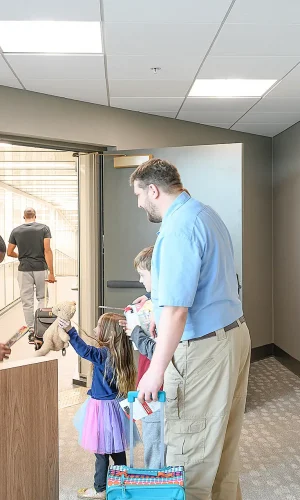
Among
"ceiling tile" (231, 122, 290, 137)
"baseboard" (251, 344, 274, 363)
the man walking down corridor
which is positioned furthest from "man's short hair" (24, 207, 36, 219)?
"baseboard" (251, 344, 274, 363)

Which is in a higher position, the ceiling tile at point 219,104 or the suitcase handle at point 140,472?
the ceiling tile at point 219,104

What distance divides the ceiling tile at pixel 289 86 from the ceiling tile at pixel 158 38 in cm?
79

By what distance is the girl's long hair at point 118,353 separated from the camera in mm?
2619

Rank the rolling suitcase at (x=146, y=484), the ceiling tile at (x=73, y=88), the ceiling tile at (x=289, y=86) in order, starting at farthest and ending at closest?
1. the ceiling tile at (x=73, y=88)
2. the ceiling tile at (x=289, y=86)
3. the rolling suitcase at (x=146, y=484)

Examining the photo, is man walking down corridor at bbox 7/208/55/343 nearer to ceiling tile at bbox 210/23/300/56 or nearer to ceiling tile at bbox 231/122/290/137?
ceiling tile at bbox 231/122/290/137

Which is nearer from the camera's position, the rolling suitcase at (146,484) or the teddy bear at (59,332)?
the rolling suitcase at (146,484)

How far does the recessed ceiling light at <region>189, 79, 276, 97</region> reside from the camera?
4.10 meters

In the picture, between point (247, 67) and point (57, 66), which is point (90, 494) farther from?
point (247, 67)

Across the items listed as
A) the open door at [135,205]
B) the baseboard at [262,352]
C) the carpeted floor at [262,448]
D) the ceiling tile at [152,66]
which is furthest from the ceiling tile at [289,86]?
the baseboard at [262,352]

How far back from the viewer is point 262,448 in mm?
3572

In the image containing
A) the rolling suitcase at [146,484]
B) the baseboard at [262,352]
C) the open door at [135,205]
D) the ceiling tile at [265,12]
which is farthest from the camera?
the baseboard at [262,352]

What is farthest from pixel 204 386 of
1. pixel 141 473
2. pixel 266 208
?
pixel 266 208

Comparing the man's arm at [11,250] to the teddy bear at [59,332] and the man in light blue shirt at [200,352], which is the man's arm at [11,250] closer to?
the teddy bear at [59,332]

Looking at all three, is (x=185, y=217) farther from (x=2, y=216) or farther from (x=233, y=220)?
(x=2, y=216)
